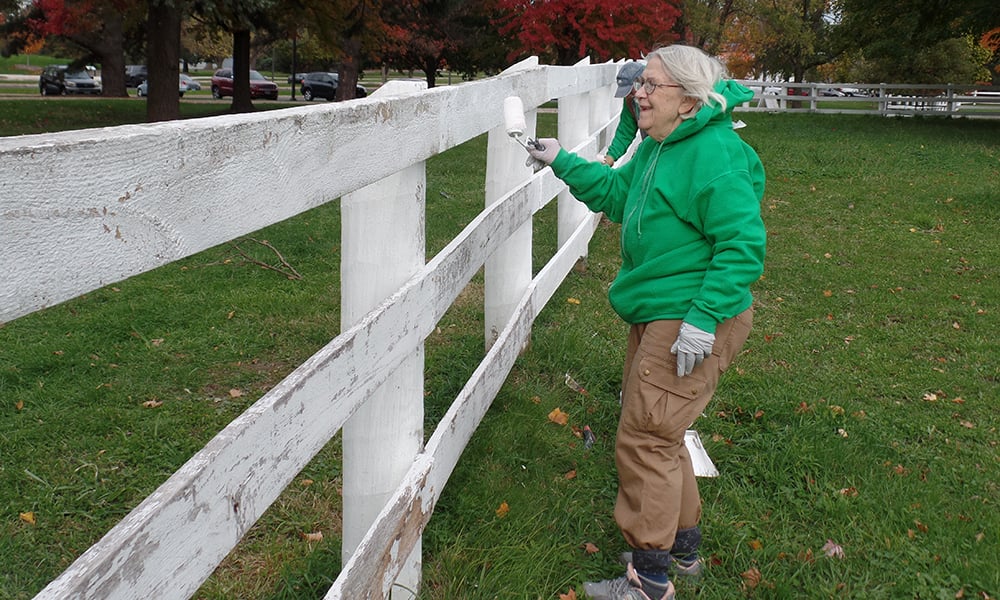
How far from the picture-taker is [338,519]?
3385 mm

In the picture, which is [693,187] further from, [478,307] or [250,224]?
[478,307]

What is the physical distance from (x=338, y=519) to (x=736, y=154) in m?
1.79

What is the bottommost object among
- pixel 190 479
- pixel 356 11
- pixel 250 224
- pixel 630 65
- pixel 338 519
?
pixel 338 519

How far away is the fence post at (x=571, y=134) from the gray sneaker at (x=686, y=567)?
318cm

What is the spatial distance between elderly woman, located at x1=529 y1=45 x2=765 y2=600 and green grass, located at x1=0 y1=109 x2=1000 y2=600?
0.33 metres

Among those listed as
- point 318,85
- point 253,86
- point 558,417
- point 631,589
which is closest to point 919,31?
point 558,417

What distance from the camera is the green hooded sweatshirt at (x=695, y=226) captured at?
9.19ft

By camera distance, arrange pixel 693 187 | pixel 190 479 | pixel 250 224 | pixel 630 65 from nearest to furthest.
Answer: pixel 190 479
pixel 250 224
pixel 693 187
pixel 630 65

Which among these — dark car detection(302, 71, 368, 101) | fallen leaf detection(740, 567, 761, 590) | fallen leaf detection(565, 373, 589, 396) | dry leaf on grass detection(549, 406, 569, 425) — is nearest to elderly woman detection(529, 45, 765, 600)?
fallen leaf detection(740, 567, 761, 590)

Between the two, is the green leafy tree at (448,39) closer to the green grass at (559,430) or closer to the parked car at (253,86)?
the parked car at (253,86)

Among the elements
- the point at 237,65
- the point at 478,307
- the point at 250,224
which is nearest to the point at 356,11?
the point at 237,65

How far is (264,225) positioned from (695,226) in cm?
157

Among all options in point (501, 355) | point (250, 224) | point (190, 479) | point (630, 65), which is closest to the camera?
point (190, 479)

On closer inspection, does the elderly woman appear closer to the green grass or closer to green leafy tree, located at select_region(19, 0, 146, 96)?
the green grass
